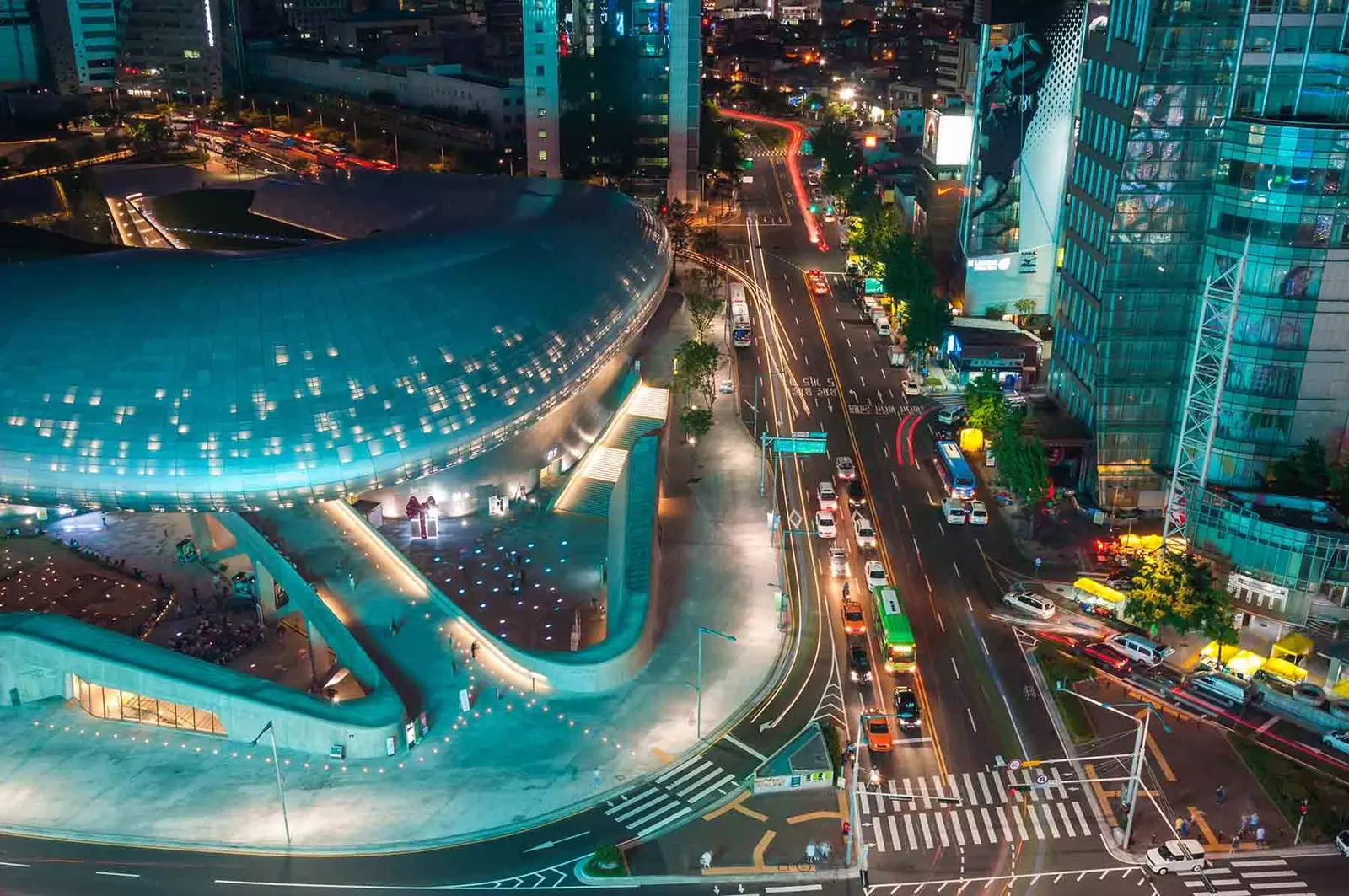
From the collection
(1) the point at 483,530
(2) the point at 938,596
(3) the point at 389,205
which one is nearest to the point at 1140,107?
(2) the point at 938,596

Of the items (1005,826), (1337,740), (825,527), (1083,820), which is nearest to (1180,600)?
(1337,740)

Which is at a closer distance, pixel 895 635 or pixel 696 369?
Result: pixel 895 635

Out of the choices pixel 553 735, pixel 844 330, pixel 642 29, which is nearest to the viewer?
pixel 553 735

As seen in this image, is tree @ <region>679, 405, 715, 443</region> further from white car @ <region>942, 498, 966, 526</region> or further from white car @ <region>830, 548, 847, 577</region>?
white car @ <region>942, 498, 966, 526</region>

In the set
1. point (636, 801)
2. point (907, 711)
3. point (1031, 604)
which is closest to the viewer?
point (636, 801)

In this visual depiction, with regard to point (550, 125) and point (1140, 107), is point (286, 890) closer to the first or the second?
point (1140, 107)

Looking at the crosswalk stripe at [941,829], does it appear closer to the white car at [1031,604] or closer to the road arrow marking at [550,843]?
the road arrow marking at [550,843]

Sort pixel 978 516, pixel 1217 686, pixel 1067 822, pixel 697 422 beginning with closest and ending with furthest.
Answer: pixel 1067 822 → pixel 1217 686 → pixel 978 516 → pixel 697 422

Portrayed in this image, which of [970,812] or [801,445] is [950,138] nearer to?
[801,445]
